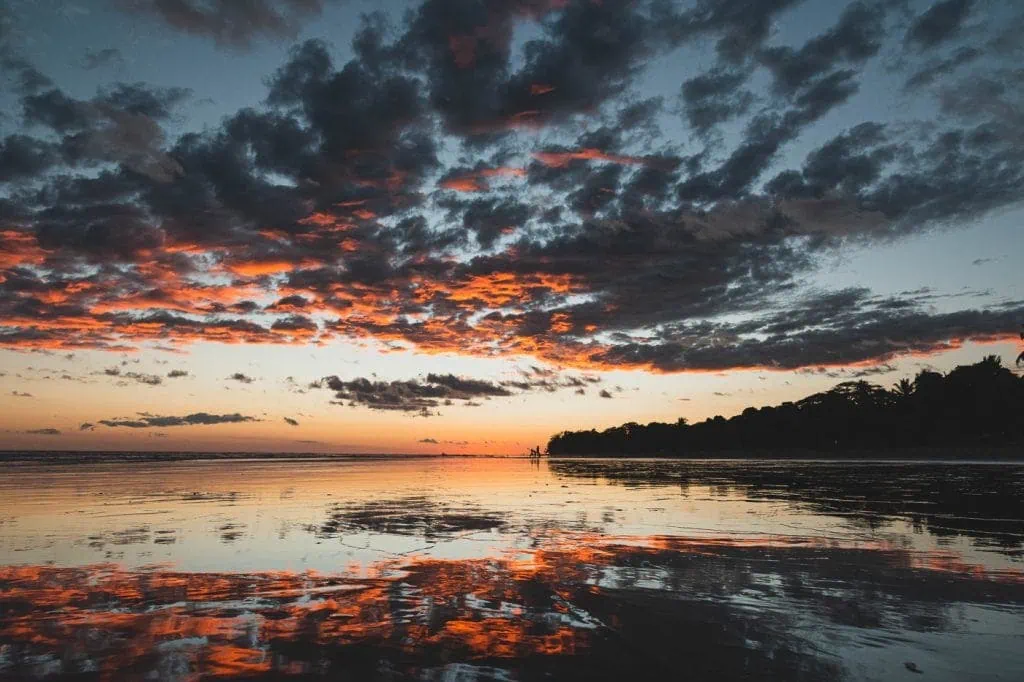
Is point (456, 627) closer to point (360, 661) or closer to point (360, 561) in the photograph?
point (360, 661)

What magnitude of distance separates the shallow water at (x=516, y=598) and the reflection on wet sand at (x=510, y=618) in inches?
1.7

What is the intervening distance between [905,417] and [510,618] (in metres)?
142

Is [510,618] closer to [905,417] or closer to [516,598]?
[516,598]

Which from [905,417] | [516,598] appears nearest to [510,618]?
[516,598]

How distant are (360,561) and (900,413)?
5704 inches

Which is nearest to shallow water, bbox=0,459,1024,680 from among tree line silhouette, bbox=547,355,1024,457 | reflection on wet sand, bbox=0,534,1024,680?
reflection on wet sand, bbox=0,534,1024,680

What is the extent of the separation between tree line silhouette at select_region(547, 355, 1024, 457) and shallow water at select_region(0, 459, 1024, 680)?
107867mm

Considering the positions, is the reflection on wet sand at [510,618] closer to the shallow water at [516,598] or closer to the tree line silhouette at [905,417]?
the shallow water at [516,598]

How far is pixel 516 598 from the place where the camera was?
1028cm

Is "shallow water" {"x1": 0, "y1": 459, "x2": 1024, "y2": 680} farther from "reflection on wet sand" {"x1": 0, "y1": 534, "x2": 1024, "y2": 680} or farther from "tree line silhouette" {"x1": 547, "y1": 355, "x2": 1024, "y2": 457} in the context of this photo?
"tree line silhouette" {"x1": 547, "y1": 355, "x2": 1024, "y2": 457}

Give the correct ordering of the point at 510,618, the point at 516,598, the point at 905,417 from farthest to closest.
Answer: the point at 905,417, the point at 516,598, the point at 510,618

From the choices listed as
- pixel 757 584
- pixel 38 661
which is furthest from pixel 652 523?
pixel 38 661

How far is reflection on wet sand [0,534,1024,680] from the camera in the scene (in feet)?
22.9

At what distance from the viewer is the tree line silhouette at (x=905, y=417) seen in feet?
354
